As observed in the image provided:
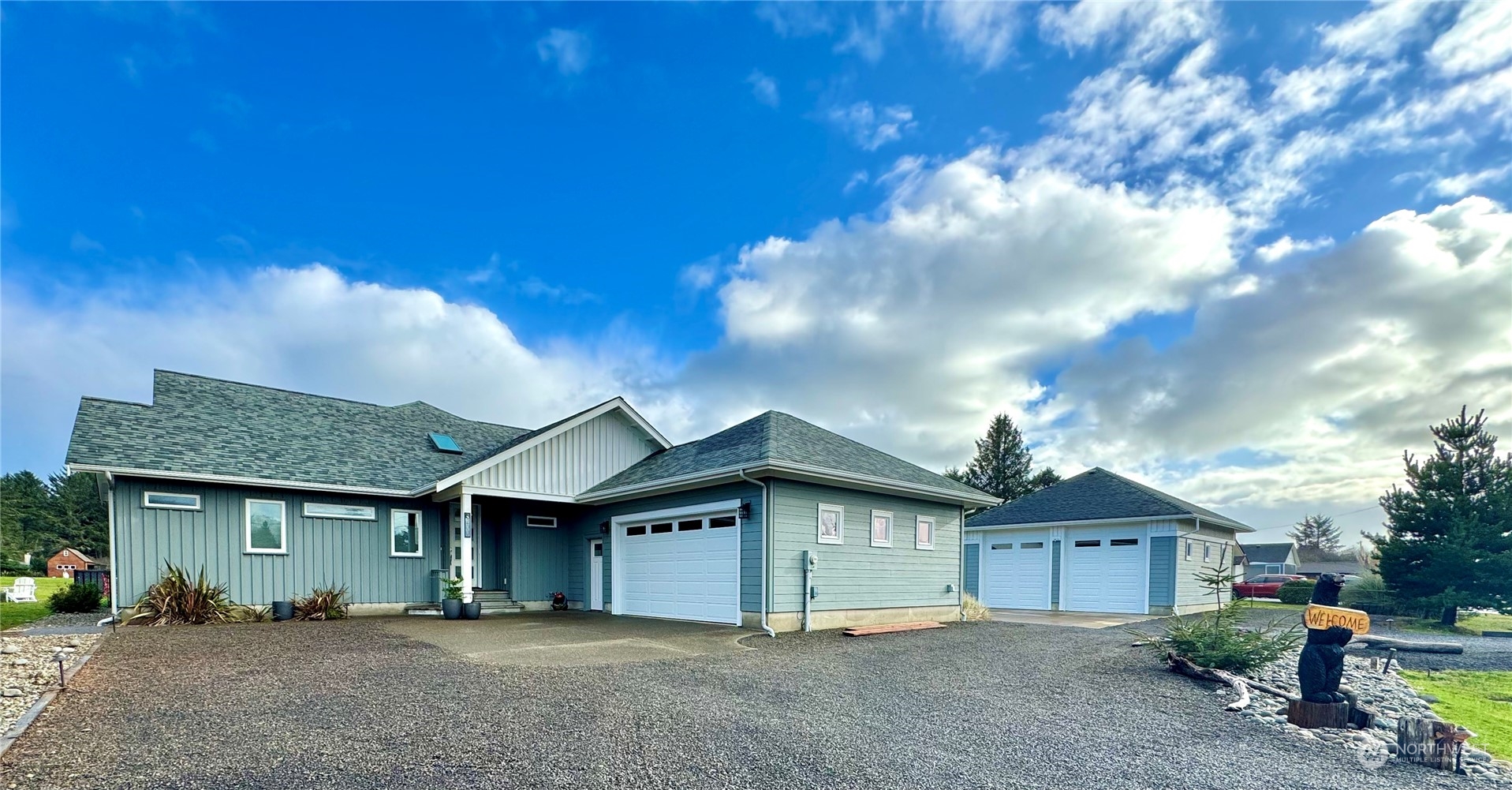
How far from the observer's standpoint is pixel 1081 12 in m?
9.55

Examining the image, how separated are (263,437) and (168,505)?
86.3 inches

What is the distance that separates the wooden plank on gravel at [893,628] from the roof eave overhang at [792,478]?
250cm

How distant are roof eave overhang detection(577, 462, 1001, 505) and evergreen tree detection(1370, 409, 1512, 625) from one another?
12.9 meters

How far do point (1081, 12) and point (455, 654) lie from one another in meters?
12.2

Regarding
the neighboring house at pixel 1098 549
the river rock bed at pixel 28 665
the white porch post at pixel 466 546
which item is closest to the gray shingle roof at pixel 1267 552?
the neighboring house at pixel 1098 549

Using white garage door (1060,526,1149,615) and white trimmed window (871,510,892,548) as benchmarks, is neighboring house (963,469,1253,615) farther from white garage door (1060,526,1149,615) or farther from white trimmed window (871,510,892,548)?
white trimmed window (871,510,892,548)

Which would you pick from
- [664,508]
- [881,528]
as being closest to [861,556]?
[881,528]

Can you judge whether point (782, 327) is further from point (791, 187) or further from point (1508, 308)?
point (1508, 308)

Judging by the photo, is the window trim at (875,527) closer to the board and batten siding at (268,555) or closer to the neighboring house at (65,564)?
the board and batten siding at (268,555)

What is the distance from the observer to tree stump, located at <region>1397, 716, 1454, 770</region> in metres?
4.75

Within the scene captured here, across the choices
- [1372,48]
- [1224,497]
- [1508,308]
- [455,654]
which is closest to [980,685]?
[455,654]

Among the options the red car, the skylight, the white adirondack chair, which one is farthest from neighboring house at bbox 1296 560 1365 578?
the white adirondack chair

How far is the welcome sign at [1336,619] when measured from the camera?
5938 mm

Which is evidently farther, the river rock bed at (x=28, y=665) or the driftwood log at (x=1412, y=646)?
the driftwood log at (x=1412, y=646)
